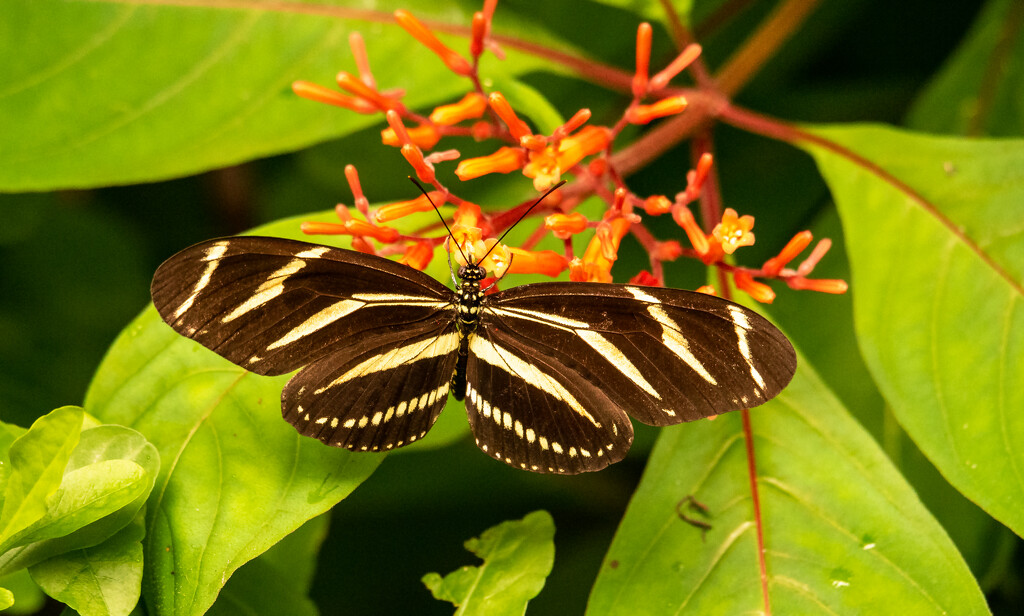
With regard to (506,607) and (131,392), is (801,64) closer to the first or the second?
(506,607)

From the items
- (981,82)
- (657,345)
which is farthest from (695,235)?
(981,82)

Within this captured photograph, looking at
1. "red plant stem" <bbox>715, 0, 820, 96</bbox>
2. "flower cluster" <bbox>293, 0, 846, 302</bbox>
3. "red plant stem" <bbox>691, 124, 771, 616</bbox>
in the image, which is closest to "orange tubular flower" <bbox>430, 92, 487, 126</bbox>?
"flower cluster" <bbox>293, 0, 846, 302</bbox>

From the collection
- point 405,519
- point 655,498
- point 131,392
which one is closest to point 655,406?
point 655,498

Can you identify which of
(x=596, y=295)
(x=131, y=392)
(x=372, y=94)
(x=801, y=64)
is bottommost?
(x=131, y=392)

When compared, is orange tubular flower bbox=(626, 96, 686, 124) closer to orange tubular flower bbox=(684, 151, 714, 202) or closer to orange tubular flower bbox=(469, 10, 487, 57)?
orange tubular flower bbox=(684, 151, 714, 202)

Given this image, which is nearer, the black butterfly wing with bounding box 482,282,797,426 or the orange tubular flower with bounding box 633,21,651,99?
the black butterfly wing with bounding box 482,282,797,426

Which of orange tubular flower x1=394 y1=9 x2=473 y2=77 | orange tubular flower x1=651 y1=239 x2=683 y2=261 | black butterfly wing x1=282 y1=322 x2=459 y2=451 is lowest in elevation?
black butterfly wing x1=282 y1=322 x2=459 y2=451

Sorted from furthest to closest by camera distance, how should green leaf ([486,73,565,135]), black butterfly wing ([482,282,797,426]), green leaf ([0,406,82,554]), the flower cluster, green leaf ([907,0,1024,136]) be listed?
1. green leaf ([907,0,1024,136])
2. green leaf ([486,73,565,135])
3. the flower cluster
4. black butterfly wing ([482,282,797,426])
5. green leaf ([0,406,82,554])
